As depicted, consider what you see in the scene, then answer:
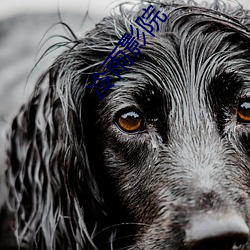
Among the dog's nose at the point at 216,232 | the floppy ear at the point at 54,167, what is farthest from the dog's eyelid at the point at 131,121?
the dog's nose at the point at 216,232

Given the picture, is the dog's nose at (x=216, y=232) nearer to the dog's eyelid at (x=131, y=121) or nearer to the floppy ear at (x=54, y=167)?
the dog's eyelid at (x=131, y=121)

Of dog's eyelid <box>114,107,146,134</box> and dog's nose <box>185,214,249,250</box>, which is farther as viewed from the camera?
dog's eyelid <box>114,107,146,134</box>

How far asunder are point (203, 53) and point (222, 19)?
158 mm

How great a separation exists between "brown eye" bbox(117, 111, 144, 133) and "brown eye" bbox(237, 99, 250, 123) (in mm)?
373

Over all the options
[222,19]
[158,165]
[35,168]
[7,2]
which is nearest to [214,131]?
[158,165]

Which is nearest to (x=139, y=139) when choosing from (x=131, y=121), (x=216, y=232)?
(x=131, y=121)

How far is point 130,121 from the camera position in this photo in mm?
2818

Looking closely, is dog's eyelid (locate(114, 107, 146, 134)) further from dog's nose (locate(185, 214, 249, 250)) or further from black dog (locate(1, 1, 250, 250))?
dog's nose (locate(185, 214, 249, 250))

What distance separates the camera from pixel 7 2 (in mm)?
4020

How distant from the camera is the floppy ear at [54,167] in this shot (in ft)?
9.77

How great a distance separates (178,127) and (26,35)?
57.4 inches

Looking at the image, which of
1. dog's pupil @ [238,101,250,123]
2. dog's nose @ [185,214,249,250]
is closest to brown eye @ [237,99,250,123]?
dog's pupil @ [238,101,250,123]

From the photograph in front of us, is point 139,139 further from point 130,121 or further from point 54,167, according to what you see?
point 54,167

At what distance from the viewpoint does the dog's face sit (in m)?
2.65
